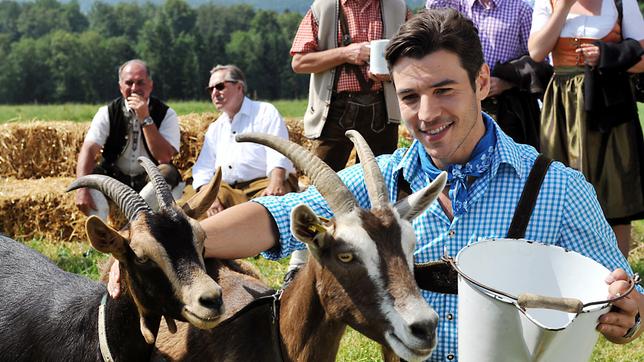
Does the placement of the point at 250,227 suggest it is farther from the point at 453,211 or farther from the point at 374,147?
the point at 374,147

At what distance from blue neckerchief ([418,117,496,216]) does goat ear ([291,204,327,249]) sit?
597 mm

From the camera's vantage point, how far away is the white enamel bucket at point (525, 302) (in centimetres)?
227

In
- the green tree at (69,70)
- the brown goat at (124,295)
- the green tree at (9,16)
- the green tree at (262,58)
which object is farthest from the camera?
the green tree at (9,16)

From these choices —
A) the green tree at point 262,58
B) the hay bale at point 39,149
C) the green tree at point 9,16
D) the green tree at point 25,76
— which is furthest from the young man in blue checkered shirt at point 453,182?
the green tree at point 9,16

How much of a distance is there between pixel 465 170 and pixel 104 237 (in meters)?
1.62

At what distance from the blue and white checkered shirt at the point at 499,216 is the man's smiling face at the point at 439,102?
0.15 m

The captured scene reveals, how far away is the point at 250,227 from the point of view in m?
3.25

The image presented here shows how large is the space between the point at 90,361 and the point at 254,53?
2714 inches

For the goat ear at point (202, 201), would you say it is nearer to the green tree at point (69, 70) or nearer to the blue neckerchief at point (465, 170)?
the blue neckerchief at point (465, 170)

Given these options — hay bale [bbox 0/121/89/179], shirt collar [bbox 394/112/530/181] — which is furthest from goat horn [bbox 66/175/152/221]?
hay bale [bbox 0/121/89/179]

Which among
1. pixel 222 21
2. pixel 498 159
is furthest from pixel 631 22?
pixel 222 21

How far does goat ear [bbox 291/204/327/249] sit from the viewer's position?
2895 millimetres

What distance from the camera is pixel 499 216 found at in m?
3.12

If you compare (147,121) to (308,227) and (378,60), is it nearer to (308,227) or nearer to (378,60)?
(378,60)
